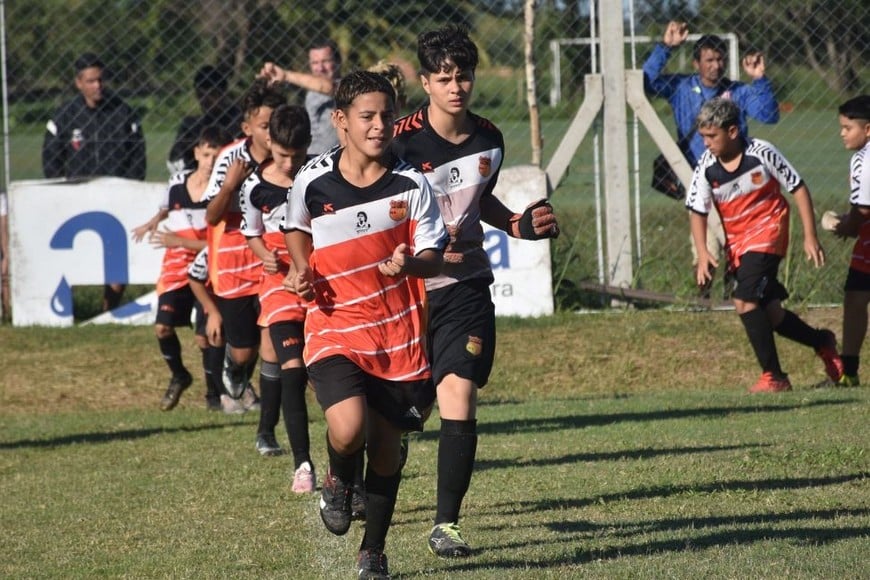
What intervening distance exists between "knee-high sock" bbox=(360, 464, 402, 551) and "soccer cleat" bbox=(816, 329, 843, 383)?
5965mm

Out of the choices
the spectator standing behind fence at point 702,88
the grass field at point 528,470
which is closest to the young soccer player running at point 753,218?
the grass field at point 528,470

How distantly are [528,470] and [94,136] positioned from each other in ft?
23.2

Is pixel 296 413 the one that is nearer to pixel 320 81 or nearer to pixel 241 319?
pixel 241 319

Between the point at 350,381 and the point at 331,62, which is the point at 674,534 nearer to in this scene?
the point at 350,381

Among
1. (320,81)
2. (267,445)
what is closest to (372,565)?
(267,445)

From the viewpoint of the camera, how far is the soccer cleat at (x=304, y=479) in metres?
7.39

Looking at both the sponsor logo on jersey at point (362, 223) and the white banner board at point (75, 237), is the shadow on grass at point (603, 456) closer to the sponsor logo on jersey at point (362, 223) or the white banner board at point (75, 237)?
the sponsor logo on jersey at point (362, 223)

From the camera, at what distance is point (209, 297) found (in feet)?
32.6

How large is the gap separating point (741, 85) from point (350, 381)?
27.1ft

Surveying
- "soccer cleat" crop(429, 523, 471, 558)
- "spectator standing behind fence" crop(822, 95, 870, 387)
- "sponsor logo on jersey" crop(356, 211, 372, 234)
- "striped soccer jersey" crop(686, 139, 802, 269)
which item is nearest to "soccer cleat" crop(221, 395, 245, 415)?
"striped soccer jersey" crop(686, 139, 802, 269)

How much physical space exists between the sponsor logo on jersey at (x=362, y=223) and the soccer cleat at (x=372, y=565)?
1181 millimetres

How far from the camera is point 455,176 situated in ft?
20.2

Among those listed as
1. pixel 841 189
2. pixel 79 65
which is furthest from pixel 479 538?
pixel 841 189

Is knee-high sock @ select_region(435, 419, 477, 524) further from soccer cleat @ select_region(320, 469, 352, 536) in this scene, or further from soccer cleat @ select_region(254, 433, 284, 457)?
soccer cleat @ select_region(254, 433, 284, 457)
